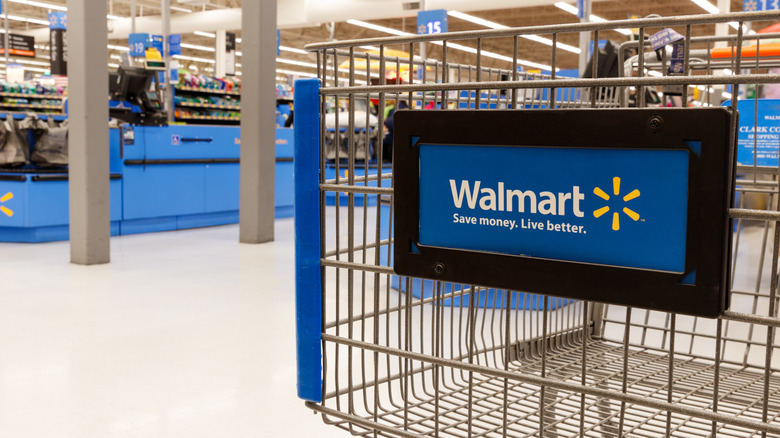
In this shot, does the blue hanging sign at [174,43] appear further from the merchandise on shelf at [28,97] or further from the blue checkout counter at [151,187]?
the blue checkout counter at [151,187]

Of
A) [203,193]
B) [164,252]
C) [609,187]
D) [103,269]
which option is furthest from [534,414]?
[203,193]

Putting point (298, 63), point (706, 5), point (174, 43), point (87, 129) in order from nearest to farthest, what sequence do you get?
point (87, 129)
point (174, 43)
point (706, 5)
point (298, 63)

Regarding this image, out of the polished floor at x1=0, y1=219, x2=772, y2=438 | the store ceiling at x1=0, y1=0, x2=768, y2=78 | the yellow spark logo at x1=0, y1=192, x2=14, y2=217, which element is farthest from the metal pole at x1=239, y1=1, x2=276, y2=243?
the store ceiling at x1=0, y1=0, x2=768, y2=78

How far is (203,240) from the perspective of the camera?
641 cm

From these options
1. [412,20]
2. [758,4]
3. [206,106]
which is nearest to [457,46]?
[412,20]

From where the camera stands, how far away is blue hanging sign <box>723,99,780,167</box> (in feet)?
11.8

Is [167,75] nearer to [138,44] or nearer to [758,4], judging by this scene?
[138,44]

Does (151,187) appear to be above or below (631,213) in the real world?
below

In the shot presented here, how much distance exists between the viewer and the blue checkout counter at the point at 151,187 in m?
5.94

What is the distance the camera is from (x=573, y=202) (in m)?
0.94

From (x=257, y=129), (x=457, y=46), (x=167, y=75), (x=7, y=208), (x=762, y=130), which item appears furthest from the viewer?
(x=457, y=46)

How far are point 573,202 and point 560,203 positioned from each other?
2 cm

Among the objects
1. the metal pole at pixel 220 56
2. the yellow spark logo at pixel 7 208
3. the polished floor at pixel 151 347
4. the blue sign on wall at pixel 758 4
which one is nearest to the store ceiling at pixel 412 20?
the metal pole at pixel 220 56

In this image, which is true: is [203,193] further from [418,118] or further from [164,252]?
[418,118]
